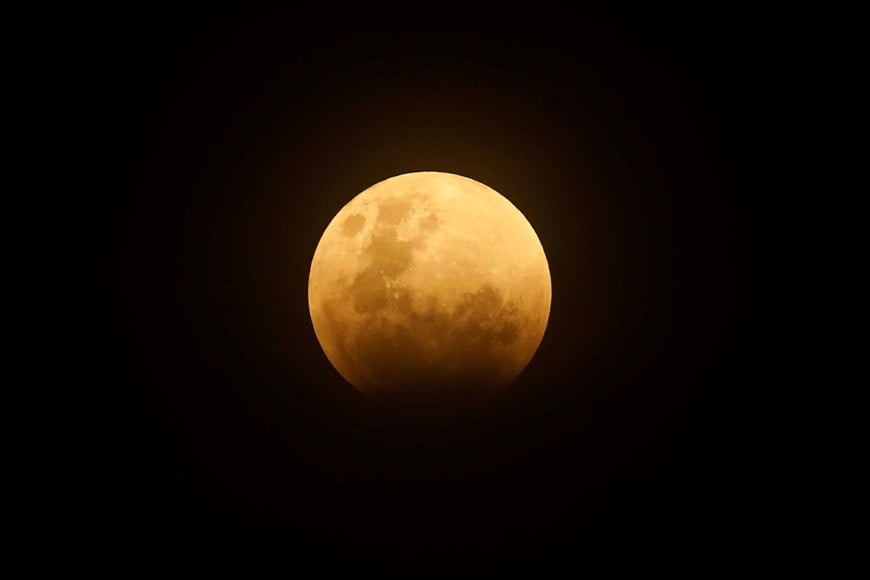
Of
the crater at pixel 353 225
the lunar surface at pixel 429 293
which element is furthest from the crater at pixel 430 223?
the crater at pixel 353 225

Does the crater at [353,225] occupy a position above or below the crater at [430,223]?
above

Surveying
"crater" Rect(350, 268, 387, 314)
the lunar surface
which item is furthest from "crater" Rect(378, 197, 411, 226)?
"crater" Rect(350, 268, 387, 314)

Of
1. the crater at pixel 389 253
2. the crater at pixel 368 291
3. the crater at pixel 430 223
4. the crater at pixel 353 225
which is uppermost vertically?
the crater at pixel 353 225

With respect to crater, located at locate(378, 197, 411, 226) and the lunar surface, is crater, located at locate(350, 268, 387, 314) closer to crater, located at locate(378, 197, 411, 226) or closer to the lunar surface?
the lunar surface

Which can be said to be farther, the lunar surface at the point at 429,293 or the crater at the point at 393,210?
the crater at the point at 393,210

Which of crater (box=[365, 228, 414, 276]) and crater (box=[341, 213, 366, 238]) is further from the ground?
crater (box=[341, 213, 366, 238])

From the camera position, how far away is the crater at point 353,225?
2.83m

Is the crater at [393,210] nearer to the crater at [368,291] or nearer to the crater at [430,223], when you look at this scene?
the crater at [430,223]

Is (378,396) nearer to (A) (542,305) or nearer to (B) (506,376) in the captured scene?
(B) (506,376)

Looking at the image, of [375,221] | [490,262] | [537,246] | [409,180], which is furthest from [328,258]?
[537,246]

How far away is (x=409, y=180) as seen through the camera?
116 inches

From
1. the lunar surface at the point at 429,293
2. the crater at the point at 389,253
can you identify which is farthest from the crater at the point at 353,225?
the crater at the point at 389,253

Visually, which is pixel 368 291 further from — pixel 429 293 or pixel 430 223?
pixel 430 223

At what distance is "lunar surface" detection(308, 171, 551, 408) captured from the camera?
265 cm
